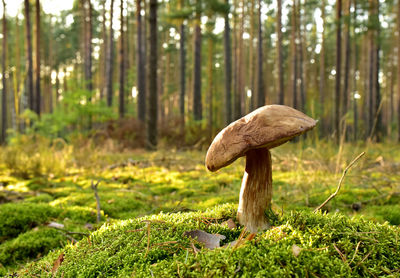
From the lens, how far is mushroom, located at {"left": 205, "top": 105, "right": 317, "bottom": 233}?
1453mm

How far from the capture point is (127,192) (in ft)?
14.1

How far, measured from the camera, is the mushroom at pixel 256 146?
1453 millimetres

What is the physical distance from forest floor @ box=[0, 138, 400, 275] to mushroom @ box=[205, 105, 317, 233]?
1.47ft

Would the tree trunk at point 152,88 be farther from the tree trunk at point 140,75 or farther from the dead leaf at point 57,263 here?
the dead leaf at point 57,263

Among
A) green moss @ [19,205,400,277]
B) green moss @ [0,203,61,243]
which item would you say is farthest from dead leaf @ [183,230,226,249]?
green moss @ [0,203,61,243]

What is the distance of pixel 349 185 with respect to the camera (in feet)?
13.3

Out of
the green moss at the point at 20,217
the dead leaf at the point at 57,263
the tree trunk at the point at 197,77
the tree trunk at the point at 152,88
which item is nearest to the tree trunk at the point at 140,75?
the tree trunk at the point at 197,77

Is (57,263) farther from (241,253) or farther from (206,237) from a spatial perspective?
(241,253)

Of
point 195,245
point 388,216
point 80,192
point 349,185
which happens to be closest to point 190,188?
point 80,192

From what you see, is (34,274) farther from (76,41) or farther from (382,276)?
(76,41)

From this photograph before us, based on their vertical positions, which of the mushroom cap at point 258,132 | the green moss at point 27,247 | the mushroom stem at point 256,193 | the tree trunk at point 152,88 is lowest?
the green moss at point 27,247

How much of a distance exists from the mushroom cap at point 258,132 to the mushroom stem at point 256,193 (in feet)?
0.89

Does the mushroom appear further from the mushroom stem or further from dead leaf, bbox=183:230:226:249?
dead leaf, bbox=183:230:226:249

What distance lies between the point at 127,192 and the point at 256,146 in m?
3.27
